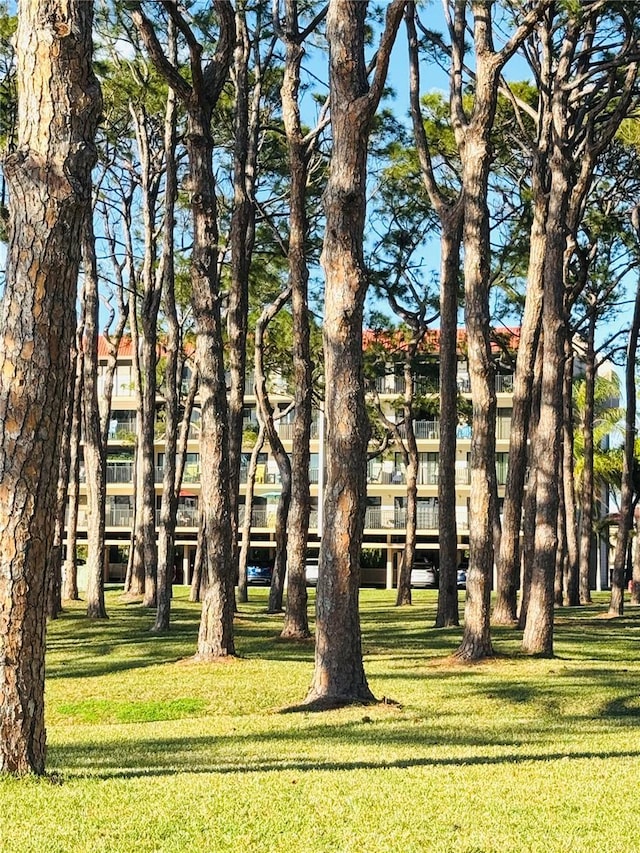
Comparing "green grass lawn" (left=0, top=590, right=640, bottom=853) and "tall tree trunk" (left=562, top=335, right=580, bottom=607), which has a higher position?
"tall tree trunk" (left=562, top=335, right=580, bottom=607)

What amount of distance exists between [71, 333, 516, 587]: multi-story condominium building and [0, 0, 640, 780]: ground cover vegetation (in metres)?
22.5

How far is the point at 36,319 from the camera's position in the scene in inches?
275

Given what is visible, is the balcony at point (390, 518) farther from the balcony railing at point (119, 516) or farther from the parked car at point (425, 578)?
the balcony railing at point (119, 516)

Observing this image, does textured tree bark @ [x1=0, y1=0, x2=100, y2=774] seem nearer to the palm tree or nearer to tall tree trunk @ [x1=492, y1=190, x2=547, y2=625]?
tall tree trunk @ [x1=492, y1=190, x2=547, y2=625]

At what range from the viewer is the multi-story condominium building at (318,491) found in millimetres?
61312

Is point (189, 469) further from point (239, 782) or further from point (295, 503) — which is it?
point (239, 782)

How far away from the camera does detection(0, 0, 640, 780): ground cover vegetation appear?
707cm

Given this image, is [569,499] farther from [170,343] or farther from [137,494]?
[137,494]

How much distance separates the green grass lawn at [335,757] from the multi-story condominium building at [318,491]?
44.0m

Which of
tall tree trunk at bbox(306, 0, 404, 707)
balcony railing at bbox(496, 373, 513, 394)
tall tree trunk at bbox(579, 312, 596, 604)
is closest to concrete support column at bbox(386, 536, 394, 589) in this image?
balcony railing at bbox(496, 373, 513, 394)

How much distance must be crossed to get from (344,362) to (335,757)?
14.7ft

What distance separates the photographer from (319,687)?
1148 centimetres

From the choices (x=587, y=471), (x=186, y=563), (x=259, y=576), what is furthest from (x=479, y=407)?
(x=186, y=563)

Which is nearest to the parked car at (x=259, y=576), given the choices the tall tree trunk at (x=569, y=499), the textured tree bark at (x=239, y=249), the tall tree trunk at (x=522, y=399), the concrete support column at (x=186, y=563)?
the concrete support column at (x=186, y=563)
